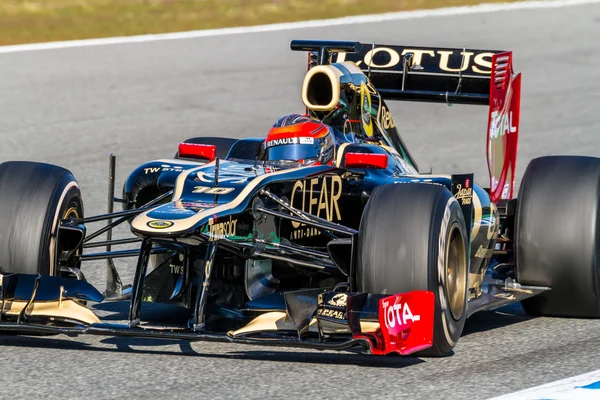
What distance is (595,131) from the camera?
618 inches

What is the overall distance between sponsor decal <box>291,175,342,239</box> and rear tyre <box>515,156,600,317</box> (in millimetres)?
1163

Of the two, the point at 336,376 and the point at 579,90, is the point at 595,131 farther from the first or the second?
the point at 336,376

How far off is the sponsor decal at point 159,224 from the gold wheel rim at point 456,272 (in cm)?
151

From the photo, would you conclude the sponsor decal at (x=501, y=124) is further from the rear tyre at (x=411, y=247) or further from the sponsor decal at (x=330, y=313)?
the sponsor decal at (x=330, y=313)

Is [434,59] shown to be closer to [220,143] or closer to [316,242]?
[220,143]

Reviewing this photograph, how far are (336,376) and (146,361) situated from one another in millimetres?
1018

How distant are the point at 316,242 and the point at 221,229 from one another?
1074 millimetres

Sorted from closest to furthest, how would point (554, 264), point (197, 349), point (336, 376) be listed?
point (336, 376) < point (197, 349) < point (554, 264)

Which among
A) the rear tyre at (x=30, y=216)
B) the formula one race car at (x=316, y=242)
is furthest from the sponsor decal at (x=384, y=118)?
the rear tyre at (x=30, y=216)

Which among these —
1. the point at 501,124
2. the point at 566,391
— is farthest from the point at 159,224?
the point at 501,124

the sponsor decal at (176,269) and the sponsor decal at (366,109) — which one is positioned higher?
the sponsor decal at (366,109)

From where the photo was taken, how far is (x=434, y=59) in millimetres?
9898

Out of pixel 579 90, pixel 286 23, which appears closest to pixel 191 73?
pixel 286 23

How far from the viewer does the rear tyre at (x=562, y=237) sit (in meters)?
Result: 7.50
